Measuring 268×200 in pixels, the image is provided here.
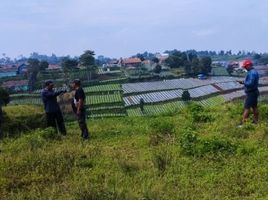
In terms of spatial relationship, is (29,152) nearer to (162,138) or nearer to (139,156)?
(139,156)

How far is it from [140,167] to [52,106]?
5.04 metres

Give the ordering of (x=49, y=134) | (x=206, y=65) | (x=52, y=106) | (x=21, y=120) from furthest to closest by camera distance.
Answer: (x=206, y=65)
(x=21, y=120)
(x=52, y=106)
(x=49, y=134)

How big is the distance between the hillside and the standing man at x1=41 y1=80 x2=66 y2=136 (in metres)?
1.28

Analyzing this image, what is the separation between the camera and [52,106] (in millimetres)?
11914

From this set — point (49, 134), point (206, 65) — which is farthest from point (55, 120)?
point (206, 65)

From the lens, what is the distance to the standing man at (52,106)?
11789 mm

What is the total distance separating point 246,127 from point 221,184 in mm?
4470

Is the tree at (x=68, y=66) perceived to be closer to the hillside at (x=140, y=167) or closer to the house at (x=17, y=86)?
the house at (x=17, y=86)

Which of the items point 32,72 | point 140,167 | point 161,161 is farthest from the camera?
point 32,72

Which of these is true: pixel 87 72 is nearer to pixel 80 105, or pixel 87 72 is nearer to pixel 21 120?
pixel 21 120

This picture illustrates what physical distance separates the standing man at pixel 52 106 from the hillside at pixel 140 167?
1.28 meters

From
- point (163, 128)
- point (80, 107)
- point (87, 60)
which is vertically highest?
point (87, 60)

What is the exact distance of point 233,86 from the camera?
60.2m

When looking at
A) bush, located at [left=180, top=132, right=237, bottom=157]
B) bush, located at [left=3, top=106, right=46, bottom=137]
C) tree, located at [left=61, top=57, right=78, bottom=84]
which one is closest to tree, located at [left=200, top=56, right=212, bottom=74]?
tree, located at [left=61, top=57, right=78, bottom=84]
